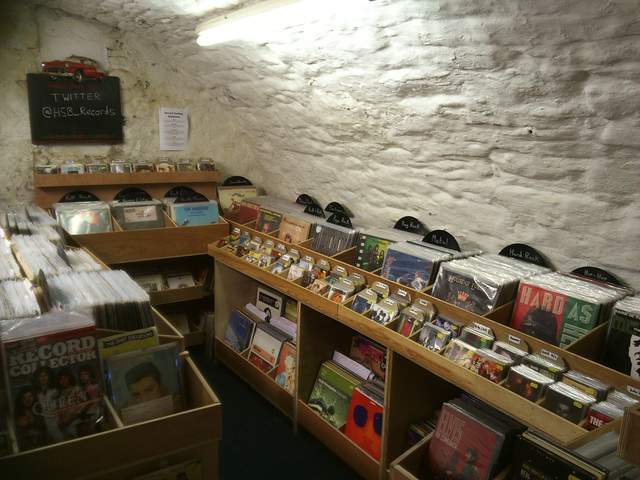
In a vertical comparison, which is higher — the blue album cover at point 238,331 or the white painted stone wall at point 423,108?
the white painted stone wall at point 423,108

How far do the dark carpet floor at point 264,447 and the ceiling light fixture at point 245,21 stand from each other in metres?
2.12

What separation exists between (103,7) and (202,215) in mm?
1410

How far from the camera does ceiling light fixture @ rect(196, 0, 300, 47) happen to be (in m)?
1.81

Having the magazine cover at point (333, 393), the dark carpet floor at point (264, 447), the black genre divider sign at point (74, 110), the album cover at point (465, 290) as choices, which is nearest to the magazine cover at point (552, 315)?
the album cover at point (465, 290)

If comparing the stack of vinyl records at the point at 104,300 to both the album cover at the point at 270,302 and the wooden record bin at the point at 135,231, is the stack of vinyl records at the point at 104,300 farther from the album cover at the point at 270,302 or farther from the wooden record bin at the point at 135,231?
the album cover at the point at 270,302

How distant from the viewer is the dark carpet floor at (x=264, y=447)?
2.48 m

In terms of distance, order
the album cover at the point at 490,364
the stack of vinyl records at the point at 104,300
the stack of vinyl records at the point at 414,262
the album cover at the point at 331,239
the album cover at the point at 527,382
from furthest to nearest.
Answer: the album cover at the point at 331,239
the stack of vinyl records at the point at 414,262
the album cover at the point at 490,364
the album cover at the point at 527,382
the stack of vinyl records at the point at 104,300

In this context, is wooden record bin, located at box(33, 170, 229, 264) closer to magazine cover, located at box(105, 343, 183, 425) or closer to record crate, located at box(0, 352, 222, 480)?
magazine cover, located at box(105, 343, 183, 425)

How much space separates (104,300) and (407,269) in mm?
1386

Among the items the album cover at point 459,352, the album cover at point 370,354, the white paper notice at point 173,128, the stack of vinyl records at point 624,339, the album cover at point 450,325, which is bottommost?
the album cover at point 370,354

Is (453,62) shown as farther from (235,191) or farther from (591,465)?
(235,191)

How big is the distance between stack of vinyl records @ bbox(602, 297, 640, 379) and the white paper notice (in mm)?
3013

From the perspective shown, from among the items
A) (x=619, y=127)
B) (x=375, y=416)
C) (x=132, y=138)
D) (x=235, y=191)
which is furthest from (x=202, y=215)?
(x=619, y=127)

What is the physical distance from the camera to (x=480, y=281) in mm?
1999
